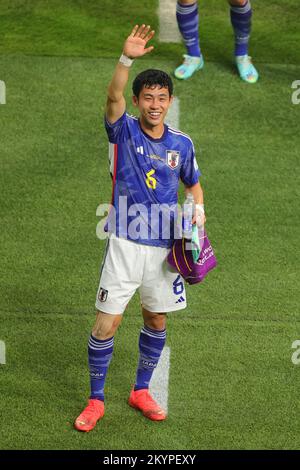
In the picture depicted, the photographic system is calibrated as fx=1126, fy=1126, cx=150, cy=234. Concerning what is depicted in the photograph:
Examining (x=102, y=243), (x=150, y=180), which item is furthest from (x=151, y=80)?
(x=102, y=243)

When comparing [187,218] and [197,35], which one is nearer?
[187,218]

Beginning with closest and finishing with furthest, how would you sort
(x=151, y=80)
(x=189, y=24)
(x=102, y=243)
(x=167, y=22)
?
(x=151, y=80)
(x=102, y=243)
(x=189, y=24)
(x=167, y=22)

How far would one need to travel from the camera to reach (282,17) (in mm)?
12523

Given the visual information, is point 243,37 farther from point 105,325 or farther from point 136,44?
point 105,325

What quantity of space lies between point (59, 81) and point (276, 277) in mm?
3672

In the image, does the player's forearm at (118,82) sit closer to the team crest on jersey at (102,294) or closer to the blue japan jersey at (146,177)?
the blue japan jersey at (146,177)

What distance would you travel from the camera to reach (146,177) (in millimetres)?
6559

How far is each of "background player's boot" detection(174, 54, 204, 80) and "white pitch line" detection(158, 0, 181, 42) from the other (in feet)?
2.81

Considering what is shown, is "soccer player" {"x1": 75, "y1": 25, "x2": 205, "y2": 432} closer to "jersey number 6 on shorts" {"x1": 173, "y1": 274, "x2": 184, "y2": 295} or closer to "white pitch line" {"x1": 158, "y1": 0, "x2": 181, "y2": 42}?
"jersey number 6 on shorts" {"x1": 173, "y1": 274, "x2": 184, "y2": 295}

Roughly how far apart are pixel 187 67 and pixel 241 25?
67 cm

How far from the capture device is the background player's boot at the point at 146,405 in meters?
7.03

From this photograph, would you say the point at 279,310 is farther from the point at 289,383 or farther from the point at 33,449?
the point at 33,449

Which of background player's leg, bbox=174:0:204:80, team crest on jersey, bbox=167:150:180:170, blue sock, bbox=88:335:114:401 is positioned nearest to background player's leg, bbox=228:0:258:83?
background player's leg, bbox=174:0:204:80

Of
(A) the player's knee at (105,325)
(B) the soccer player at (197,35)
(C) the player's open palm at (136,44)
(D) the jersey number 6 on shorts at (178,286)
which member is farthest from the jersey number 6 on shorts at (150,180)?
(B) the soccer player at (197,35)
